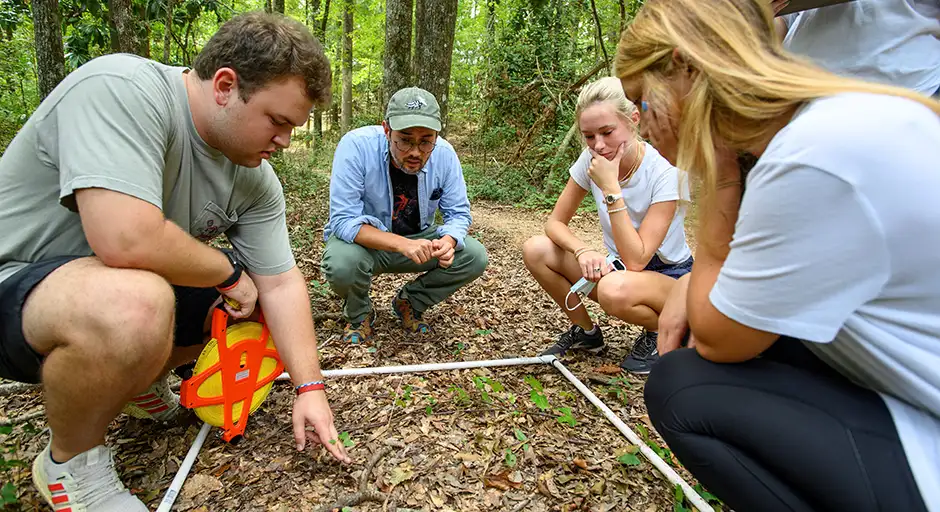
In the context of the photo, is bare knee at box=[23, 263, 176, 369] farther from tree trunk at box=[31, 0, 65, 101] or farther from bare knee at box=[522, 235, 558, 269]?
tree trunk at box=[31, 0, 65, 101]

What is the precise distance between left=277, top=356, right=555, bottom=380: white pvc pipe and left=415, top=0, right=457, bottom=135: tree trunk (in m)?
3.72

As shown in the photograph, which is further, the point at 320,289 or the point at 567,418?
the point at 320,289

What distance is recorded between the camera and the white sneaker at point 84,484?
1474mm

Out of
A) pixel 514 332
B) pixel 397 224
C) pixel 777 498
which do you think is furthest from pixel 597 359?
pixel 777 498

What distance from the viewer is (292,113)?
1729 mm

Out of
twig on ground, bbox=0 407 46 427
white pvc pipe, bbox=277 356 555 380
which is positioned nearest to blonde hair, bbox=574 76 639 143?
white pvc pipe, bbox=277 356 555 380

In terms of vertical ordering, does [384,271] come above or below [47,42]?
below

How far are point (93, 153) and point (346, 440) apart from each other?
127cm

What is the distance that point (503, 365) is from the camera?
2.69 m

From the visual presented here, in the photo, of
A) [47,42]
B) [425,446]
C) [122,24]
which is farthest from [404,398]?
[47,42]

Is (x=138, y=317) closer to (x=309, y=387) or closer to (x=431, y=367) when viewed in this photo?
(x=309, y=387)

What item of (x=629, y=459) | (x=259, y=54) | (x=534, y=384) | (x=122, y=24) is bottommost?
(x=534, y=384)

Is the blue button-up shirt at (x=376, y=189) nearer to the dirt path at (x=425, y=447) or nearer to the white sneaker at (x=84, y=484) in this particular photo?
the dirt path at (x=425, y=447)

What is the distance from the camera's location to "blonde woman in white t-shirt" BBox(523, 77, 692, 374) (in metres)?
2.47
